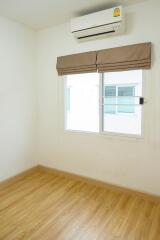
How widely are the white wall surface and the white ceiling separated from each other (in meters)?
0.26

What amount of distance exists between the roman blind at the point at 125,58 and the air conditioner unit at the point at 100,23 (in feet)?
0.83

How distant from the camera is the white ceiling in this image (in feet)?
7.88

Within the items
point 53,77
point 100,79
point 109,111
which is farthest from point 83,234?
point 53,77

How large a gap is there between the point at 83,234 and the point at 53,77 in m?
2.41

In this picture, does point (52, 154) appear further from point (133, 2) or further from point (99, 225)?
point (133, 2)

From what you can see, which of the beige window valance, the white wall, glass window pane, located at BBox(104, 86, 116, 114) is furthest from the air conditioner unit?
the white wall

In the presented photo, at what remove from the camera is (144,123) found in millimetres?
2516

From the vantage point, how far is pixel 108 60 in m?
2.65

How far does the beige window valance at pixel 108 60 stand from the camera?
7.90 ft

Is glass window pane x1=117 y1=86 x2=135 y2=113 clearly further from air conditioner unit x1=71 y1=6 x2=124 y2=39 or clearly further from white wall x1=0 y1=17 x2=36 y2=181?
white wall x1=0 y1=17 x2=36 y2=181

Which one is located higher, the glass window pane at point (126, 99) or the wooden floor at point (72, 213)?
the glass window pane at point (126, 99)

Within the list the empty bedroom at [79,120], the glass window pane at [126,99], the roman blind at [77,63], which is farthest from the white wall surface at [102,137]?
the glass window pane at [126,99]

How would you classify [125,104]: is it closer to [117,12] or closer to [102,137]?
[102,137]

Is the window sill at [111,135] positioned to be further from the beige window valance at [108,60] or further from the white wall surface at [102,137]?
the beige window valance at [108,60]
